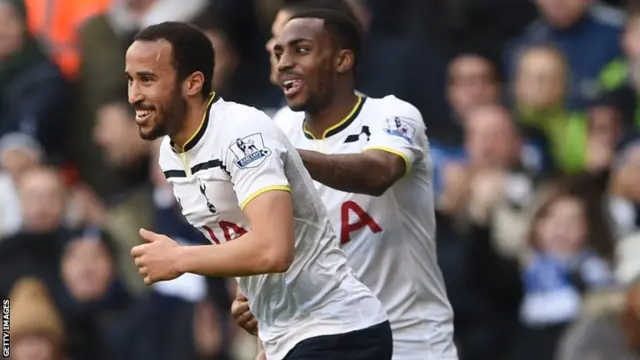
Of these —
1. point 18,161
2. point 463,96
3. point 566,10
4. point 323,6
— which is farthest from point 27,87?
point 323,6

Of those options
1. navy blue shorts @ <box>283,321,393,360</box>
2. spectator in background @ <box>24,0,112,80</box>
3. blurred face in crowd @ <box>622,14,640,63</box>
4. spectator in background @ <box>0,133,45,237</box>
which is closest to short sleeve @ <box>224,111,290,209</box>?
navy blue shorts @ <box>283,321,393,360</box>

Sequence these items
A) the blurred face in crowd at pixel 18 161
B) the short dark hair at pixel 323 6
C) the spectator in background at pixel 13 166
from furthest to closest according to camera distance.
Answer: the blurred face in crowd at pixel 18 161, the spectator in background at pixel 13 166, the short dark hair at pixel 323 6

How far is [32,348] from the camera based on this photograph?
1001cm

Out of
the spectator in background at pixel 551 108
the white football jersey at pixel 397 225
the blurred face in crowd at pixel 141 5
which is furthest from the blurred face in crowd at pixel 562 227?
the blurred face in crowd at pixel 141 5

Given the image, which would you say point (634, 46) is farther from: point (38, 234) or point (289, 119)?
point (289, 119)

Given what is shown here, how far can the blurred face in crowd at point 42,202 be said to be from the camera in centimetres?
1132

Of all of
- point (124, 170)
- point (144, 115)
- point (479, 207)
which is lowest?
point (479, 207)

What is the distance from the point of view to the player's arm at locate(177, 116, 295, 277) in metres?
5.51

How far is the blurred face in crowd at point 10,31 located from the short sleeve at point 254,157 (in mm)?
7518

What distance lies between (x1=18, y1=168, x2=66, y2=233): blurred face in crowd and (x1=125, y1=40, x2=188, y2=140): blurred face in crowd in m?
5.66

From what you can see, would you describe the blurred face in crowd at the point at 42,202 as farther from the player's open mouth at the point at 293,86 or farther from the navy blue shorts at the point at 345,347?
the navy blue shorts at the point at 345,347

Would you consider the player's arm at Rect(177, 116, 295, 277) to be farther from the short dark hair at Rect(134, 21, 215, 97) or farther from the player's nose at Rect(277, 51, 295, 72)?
the player's nose at Rect(277, 51, 295, 72)

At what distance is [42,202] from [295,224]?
572 centimetres

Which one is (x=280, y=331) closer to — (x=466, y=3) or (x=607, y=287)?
(x=607, y=287)
